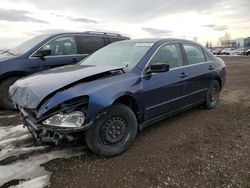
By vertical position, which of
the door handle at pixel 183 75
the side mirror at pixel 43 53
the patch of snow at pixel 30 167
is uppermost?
the side mirror at pixel 43 53

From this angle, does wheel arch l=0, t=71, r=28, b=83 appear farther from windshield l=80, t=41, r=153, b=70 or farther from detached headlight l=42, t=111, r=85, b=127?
detached headlight l=42, t=111, r=85, b=127

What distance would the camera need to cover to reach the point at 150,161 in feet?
10.7

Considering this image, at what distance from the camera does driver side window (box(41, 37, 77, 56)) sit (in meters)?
6.28

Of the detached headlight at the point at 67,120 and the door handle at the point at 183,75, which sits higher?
the door handle at the point at 183,75

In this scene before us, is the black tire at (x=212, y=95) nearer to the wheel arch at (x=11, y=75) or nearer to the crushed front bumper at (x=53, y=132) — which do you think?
the crushed front bumper at (x=53, y=132)

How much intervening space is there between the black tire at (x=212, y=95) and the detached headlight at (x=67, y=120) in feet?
11.1

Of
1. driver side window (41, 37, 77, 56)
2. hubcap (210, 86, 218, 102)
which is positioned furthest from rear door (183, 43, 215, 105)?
driver side window (41, 37, 77, 56)

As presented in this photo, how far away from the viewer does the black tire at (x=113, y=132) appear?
3.17 m

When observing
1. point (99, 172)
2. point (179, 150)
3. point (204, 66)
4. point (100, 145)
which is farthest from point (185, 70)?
point (99, 172)

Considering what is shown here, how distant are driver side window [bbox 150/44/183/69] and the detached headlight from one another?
1584 millimetres

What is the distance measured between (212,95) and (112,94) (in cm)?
320

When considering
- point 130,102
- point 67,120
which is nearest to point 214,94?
point 130,102

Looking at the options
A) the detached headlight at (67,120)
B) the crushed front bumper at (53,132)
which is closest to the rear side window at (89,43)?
the crushed front bumper at (53,132)

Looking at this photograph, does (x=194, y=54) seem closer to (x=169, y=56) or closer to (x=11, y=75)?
(x=169, y=56)
